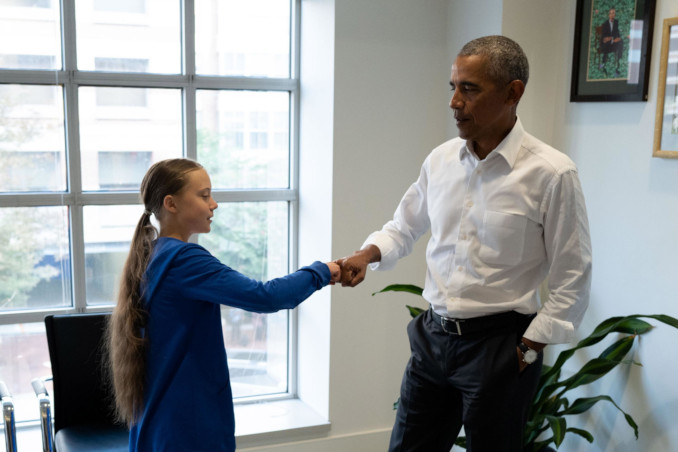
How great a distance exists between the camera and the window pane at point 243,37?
136 inches

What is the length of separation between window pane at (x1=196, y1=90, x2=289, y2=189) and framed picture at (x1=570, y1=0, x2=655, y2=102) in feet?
4.57

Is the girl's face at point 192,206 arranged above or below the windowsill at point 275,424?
above

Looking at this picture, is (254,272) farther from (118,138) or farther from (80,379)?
(80,379)

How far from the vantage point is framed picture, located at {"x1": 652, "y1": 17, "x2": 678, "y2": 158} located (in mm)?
2506

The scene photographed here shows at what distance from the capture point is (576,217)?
2.01m

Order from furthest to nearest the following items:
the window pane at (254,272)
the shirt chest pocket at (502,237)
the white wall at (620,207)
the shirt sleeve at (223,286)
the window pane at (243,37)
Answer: the window pane at (254,272) < the window pane at (243,37) < the white wall at (620,207) < the shirt chest pocket at (502,237) < the shirt sleeve at (223,286)

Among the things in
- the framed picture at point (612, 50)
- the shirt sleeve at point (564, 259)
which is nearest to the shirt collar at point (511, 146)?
the shirt sleeve at point (564, 259)

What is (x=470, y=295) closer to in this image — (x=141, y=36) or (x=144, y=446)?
(x=144, y=446)

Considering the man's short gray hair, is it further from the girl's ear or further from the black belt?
the girl's ear

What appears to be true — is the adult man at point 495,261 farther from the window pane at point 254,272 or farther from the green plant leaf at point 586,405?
the window pane at point 254,272

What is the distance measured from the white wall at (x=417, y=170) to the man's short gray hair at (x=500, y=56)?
0.83 metres

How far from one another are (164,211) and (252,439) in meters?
1.63

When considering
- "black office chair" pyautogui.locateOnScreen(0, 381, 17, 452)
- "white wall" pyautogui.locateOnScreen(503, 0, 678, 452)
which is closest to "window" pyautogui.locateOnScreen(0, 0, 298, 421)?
"black office chair" pyautogui.locateOnScreen(0, 381, 17, 452)

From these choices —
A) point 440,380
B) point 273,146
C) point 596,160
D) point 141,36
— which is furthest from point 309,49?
point 440,380
